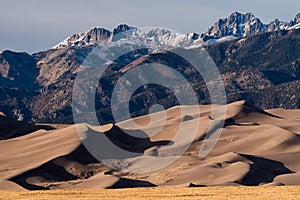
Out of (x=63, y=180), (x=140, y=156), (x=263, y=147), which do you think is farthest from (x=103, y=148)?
(x=263, y=147)

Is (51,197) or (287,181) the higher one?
(51,197)

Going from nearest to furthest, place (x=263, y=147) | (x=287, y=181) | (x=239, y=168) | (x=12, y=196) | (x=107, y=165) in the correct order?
(x=12, y=196), (x=287, y=181), (x=239, y=168), (x=107, y=165), (x=263, y=147)

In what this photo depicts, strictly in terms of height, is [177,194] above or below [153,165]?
above

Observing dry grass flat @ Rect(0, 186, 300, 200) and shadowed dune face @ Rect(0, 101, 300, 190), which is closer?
dry grass flat @ Rect(0, 186, 300, 200)

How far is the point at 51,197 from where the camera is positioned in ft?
207

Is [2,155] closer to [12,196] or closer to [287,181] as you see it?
[287,181]

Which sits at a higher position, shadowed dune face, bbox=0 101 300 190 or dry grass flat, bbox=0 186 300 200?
dry grass flat, bbox=0 186 300 200

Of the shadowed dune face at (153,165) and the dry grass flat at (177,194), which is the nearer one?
the dry grass flat at (177,194)

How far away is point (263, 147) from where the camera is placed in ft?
652

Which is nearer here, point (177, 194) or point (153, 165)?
point (177, 194)

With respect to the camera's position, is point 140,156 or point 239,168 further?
point 140,156

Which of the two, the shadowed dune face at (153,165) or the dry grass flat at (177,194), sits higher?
the dry grass flat at (177,194)

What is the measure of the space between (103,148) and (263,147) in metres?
41.4

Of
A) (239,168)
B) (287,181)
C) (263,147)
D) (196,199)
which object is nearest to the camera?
(196,199)
